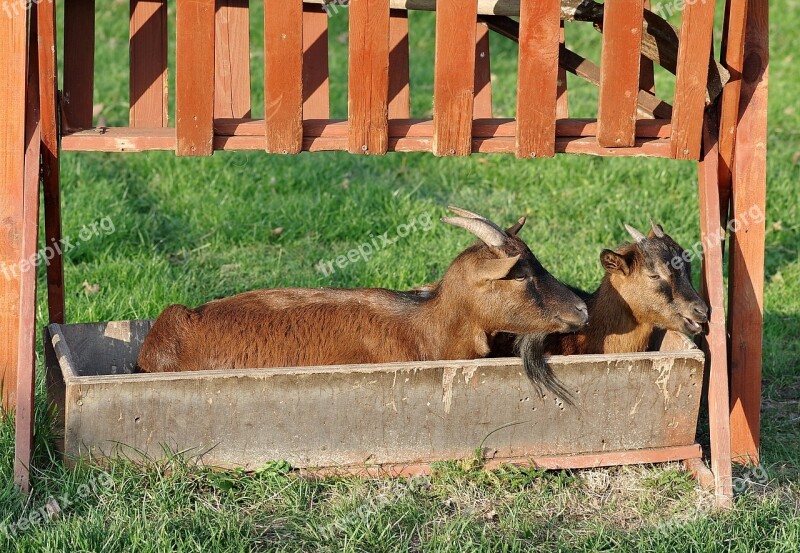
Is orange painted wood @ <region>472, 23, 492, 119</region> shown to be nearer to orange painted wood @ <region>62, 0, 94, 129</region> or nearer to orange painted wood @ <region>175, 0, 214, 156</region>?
orange painted wood @ <region>175, 0, 214, 156</region>

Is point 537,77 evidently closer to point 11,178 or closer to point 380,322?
point 380,322

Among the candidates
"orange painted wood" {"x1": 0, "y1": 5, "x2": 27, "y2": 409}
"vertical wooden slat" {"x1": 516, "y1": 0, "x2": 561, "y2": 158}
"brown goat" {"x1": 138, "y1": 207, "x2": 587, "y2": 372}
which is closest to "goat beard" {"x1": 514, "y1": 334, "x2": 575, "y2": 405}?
"brown goat" {"x1": 138, "y1": 207, "x2": 587, "y2": 372}

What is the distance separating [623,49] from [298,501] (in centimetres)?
251

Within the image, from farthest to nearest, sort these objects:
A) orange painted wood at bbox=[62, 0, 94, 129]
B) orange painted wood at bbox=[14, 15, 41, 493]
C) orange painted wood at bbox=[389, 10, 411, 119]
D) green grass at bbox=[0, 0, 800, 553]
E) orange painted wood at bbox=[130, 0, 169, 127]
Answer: orange painted wood at bbox=[389, 10, 411, 119] → orange painted wood at bbox=[130, 0, 169, 127] → orange painted wood at bbox=[62, 0, 94, 129] → orange painted wood at bbox=[14, 15, 41, 493] → green grass at bbox=[0, 0, 800, 553]

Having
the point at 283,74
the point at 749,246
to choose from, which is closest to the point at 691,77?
the point at 749,246

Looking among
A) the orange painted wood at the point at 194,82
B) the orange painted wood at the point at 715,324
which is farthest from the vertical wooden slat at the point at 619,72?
the orange painted wood at the point at 194,82

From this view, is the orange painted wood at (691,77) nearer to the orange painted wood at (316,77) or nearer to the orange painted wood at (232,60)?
the orange painted wood at (316,77)

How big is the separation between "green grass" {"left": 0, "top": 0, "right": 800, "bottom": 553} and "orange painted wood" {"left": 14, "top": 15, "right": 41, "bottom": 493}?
0.15 metres

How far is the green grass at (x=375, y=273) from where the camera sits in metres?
4.56

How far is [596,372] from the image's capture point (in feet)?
16.4

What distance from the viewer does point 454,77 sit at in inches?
195

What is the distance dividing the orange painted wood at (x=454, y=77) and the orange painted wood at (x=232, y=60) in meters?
1.16

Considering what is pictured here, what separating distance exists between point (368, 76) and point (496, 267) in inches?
41.9

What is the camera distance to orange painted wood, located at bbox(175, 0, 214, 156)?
4.84 m
